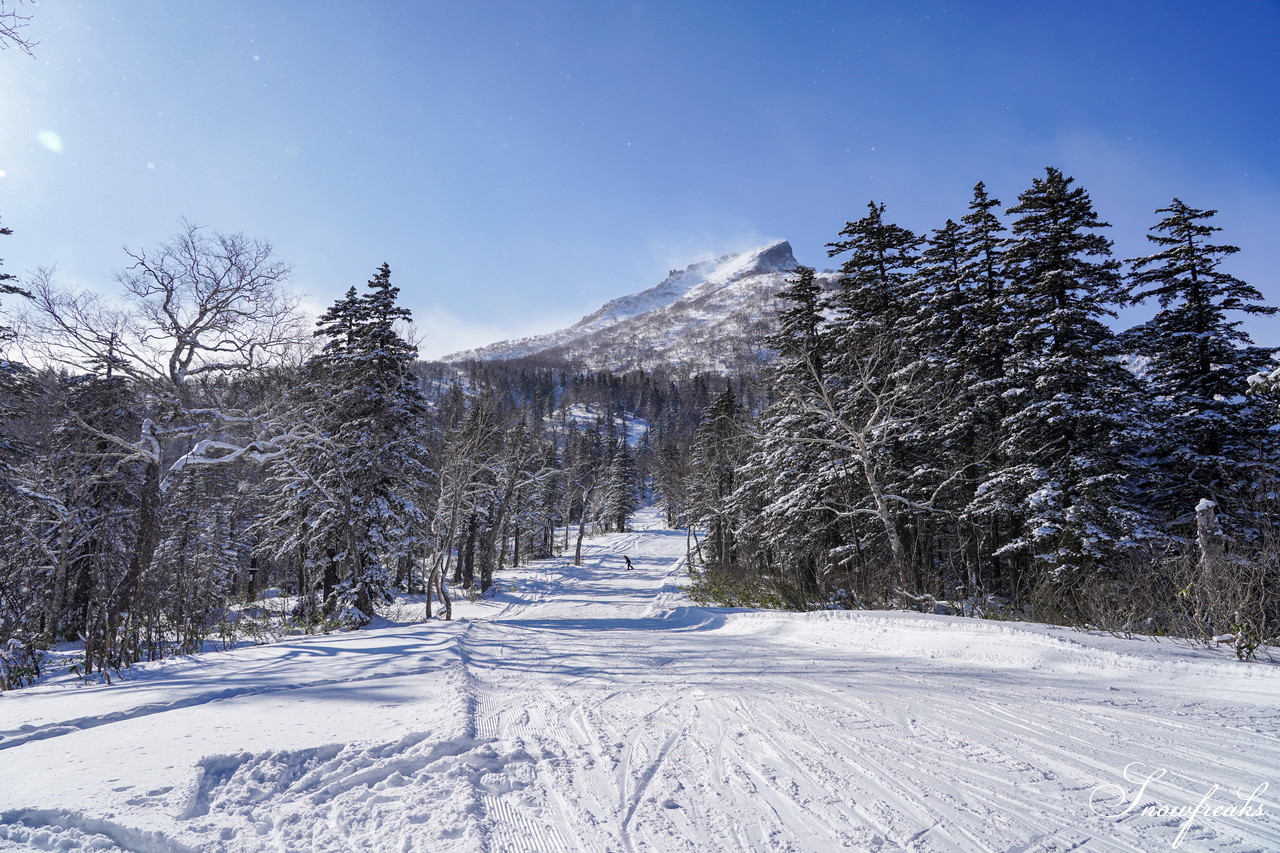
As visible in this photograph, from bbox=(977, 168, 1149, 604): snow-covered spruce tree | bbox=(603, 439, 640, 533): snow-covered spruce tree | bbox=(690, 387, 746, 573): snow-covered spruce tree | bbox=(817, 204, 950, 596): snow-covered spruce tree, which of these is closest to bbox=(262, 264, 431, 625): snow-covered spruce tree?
bbox=(817, 204, 950, 596): snow-covered spruce tree

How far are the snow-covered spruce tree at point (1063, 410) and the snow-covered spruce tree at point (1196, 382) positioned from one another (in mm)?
1267

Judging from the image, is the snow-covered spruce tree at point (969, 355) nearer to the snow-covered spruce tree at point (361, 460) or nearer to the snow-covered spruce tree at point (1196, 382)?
the snow-covered spruce tree at point (1196, 382)

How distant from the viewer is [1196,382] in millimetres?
16062

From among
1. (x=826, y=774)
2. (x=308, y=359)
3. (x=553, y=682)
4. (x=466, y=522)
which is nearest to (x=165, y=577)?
(x=308, y=359)

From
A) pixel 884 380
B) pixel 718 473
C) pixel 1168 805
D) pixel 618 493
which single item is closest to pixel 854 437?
pixel 884 380

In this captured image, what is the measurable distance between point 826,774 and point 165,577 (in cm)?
1522

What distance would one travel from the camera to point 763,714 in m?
4.77

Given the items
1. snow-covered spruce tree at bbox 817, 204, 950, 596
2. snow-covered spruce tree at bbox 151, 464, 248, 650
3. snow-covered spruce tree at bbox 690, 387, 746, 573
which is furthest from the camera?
snow-covered spruce tree at bbox 690, 387, 746, 573

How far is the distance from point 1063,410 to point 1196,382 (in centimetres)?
557

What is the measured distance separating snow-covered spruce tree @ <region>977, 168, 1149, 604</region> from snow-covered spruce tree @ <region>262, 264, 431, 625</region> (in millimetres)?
18030

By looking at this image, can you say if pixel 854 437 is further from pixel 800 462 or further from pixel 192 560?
pixel 192 560

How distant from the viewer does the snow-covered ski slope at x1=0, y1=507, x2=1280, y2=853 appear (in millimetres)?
2738

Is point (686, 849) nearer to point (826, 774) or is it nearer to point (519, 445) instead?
point (826, 774)

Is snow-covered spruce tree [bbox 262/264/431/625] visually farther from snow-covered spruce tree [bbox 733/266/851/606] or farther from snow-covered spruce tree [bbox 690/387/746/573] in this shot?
snow-covered spruce tree [bbox 690/387/746/573]
